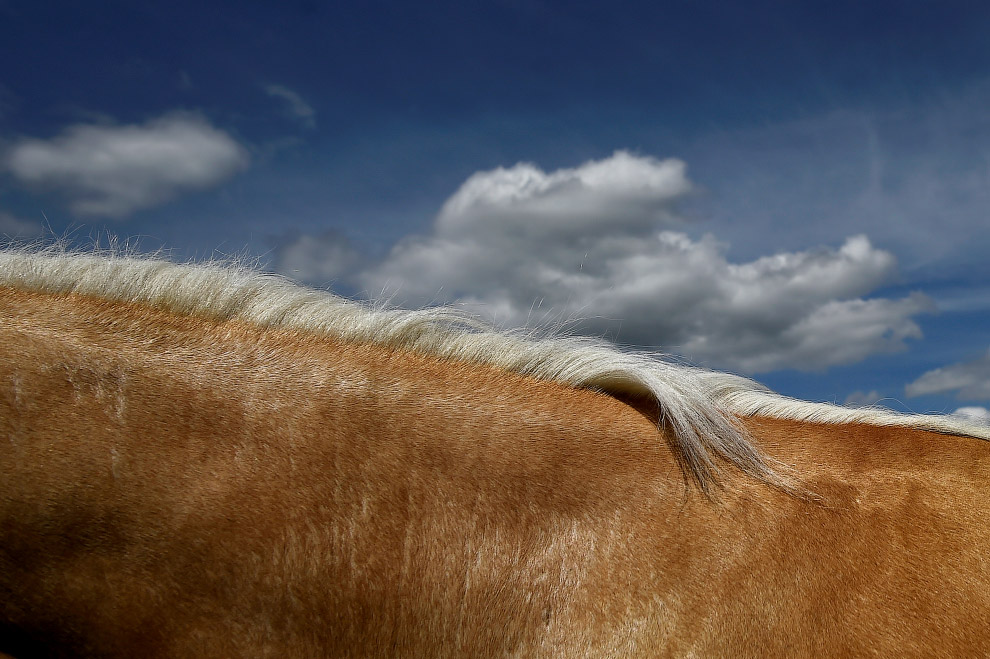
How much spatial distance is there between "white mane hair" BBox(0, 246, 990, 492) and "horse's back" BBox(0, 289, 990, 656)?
0.09 m

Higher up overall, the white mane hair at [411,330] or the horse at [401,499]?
the white mane hair at [411,330]

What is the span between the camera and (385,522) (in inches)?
109

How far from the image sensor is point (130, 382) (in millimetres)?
2801

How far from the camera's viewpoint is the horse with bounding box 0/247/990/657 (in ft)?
8.60

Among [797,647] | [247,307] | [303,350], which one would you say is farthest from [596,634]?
[247,307]

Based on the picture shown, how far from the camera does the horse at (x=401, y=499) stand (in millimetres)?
2621

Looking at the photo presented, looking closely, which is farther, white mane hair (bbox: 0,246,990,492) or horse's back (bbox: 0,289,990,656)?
white mane hair (bbox: 0,246,990,492)

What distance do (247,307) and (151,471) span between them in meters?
0.85

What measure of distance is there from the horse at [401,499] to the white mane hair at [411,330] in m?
0.01

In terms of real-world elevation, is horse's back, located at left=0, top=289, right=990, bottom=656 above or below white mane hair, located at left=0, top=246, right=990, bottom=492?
below

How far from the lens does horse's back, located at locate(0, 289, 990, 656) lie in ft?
8.57

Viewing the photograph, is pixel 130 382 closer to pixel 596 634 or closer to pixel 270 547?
pixel 270 547

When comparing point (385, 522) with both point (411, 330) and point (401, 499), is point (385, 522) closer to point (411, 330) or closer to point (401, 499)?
point (401, 499)

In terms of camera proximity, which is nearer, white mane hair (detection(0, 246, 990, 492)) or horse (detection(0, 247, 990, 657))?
horse (detection(0, 247, 990, 657))
